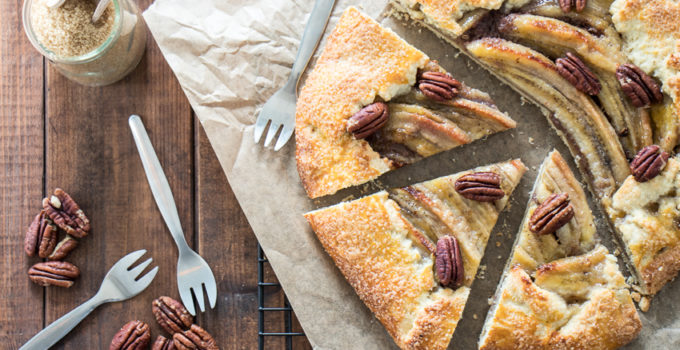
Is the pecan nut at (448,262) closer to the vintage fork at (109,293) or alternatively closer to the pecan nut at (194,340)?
the pecan nut at (194,340)

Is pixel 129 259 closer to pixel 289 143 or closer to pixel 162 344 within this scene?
pixel 162 344

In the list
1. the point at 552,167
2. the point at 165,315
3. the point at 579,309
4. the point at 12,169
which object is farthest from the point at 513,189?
the point at 12,169

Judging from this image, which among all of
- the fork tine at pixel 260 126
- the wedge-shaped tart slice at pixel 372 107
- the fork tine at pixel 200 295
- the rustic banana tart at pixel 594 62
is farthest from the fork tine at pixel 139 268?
the rustic banana tart at pixel 594 62

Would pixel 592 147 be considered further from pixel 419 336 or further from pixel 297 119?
pixel 297 119

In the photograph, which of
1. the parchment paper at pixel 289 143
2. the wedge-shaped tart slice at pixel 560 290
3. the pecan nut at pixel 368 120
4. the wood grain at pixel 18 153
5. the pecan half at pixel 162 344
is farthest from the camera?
the wood grain at pixel 18 153

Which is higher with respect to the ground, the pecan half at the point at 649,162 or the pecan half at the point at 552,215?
the pecan half at the point at 649,162

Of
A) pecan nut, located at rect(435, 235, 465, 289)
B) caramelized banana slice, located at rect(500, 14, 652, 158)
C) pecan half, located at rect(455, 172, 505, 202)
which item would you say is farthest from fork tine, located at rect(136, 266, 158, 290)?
caramelized banana slice, located at rect(500, 14, 652, 158)

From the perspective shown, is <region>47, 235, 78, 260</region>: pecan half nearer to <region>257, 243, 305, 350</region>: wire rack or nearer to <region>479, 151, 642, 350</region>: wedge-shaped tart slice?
<region>257, 243, 305, 350</region>: wire rack
